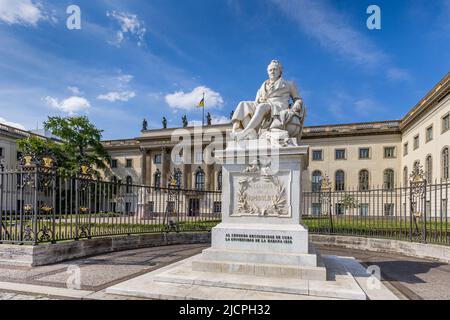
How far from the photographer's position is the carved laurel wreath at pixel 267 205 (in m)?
6.73

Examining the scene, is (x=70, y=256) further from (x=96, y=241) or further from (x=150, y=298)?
(x=150, y=298)

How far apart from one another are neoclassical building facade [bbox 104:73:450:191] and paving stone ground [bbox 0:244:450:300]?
73.9 feet

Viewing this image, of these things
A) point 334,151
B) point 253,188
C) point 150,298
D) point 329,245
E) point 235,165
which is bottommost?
point 329,245

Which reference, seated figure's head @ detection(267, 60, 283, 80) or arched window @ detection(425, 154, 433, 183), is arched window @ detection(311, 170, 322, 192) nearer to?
arched window @ detection(425, 154, 433, 183)

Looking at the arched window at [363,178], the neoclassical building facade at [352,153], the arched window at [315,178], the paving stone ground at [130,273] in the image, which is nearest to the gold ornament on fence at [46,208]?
the paving stone ground at [130,273]

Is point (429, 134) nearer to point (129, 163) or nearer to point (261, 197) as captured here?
point (261, 197)

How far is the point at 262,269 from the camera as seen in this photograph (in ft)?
20.5

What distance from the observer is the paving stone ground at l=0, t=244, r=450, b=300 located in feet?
19.7

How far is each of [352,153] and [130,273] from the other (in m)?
46.1

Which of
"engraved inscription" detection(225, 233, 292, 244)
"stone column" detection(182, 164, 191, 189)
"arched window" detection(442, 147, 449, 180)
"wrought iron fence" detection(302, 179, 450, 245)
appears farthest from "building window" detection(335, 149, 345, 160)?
"engraved inscription" detection(225, 233, 292, 244)
